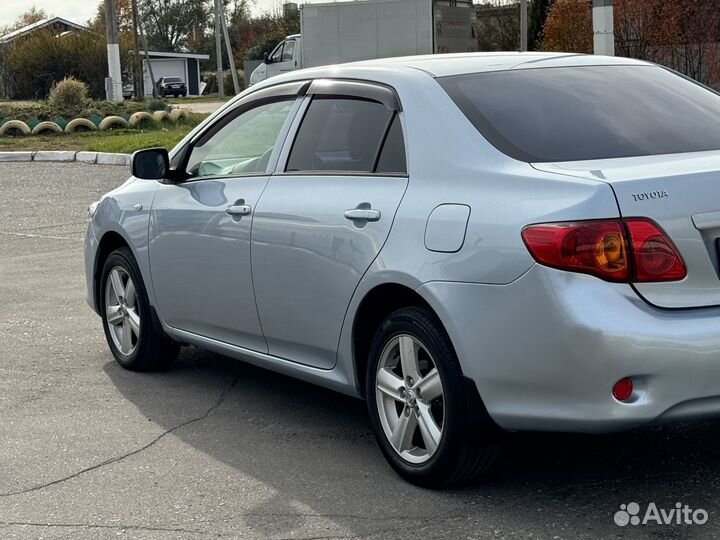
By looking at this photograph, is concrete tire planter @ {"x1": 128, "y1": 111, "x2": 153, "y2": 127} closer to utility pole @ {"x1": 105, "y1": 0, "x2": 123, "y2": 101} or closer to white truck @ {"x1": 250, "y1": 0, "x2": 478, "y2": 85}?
white truck @ {"x1": 250, "y1": 0, "x2": 478, "y2": 85}

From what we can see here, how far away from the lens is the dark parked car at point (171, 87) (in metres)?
70.7

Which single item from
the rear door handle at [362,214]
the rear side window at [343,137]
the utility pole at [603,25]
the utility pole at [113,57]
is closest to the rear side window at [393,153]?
the rear side window at [343,137]

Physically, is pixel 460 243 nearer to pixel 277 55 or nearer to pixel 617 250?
pixel 617 250

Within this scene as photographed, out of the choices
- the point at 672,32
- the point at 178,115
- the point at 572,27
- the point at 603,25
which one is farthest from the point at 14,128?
the point at 672,32

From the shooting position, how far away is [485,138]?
4504 mm

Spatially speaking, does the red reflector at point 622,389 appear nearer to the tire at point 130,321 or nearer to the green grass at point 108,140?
the tire at point 130,321

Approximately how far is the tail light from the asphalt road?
0.86 metres

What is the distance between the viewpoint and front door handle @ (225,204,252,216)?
5477 mm

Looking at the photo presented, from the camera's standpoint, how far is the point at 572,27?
2764 cm

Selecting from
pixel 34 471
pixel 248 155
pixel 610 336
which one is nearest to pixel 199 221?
pixel 248 155

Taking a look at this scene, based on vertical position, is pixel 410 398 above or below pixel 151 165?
below

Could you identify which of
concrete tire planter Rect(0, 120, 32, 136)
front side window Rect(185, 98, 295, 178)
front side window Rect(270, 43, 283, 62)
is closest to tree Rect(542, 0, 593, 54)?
concrete tire planter Rect(0, 120, 32, 136)

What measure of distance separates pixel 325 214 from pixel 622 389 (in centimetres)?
A: 154

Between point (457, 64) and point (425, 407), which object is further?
point (457, 64)
